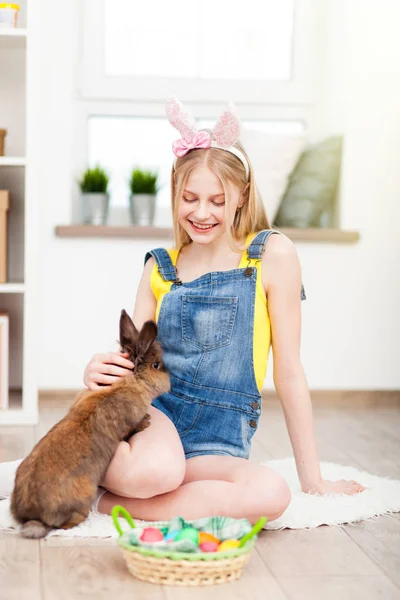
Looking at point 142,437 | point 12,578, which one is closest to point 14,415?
point 142,437

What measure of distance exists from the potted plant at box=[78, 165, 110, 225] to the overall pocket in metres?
1.65

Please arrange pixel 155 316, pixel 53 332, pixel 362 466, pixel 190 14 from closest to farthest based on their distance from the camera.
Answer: pixel 155 316 < pixel 362 466 < pixel 53 332 < pixel 190 14

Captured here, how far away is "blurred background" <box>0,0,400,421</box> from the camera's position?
3445 mm

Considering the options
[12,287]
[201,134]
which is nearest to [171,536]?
[201,134]

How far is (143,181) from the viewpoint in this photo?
3576mm

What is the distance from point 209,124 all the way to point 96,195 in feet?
1.94

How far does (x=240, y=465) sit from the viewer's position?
1822 mm

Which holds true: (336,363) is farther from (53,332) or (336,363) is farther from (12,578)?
(12,578)

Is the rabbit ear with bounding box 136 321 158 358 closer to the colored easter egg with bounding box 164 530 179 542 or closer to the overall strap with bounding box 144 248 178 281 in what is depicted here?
the overall strap with bounding box 144 248 178 281

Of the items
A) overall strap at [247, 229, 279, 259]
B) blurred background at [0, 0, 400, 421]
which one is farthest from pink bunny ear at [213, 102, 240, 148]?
blurred background at [0, 0, 400, 421]

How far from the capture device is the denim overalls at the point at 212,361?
1928mm

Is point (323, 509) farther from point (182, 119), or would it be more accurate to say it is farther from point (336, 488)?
point (182, 119)

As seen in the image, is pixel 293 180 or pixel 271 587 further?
pixel 293 180

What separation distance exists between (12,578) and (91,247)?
2.06 meters
